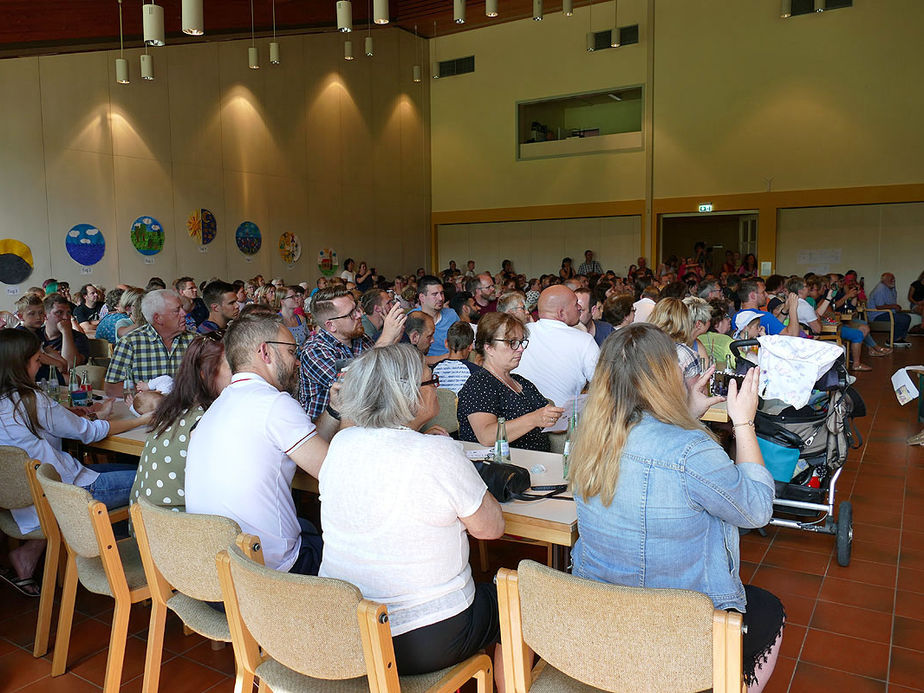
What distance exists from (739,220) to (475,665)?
1781 centimetres

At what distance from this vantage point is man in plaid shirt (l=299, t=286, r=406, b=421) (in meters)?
3.96

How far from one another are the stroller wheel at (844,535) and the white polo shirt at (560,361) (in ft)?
4.88

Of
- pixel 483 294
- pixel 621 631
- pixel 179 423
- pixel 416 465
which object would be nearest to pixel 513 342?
pixel 179 423

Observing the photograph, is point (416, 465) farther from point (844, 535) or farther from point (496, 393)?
point (844, 535)

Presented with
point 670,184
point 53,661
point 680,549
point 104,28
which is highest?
point 104,28

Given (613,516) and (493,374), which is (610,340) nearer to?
(613,516)

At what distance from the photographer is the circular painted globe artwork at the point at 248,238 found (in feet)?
44.3

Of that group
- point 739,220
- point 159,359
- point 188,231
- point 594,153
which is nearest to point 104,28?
point 188,231

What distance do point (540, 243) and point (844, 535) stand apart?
14034 millimetres

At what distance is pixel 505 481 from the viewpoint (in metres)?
2.46

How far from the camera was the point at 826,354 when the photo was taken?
3.71 meters

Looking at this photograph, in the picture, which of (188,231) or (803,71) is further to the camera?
(803,71)

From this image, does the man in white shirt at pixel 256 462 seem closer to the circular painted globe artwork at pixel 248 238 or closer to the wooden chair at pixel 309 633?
the wooden chair at pixel 309 633

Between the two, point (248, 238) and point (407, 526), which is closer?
point (407, 526)
